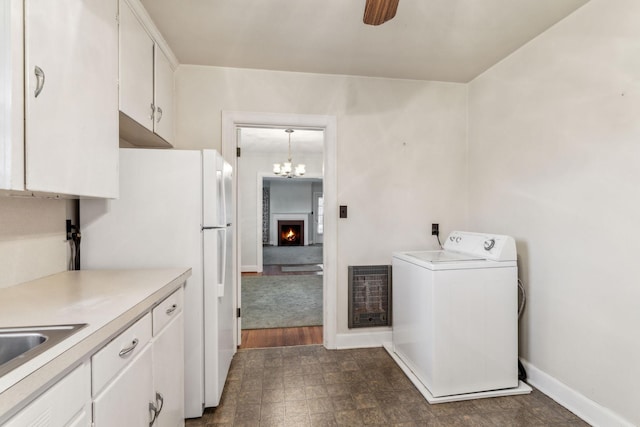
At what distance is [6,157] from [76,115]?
39 centimetres

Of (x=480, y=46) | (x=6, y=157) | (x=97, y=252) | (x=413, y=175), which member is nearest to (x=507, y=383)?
(x=413, y=175)

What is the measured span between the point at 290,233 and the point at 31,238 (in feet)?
31.7

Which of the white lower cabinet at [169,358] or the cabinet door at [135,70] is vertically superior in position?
the cabinet door at [135,70]

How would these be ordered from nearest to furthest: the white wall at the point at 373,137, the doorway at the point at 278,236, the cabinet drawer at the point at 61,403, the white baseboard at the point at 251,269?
the cabinet drawer at the point at 61,403 < the white wall at the point at 373,137 < the doorway at the point at 278,236 < the white baseboard at the point at 251,269

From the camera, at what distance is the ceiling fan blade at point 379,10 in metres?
1.19

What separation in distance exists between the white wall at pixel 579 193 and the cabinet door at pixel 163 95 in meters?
2.58

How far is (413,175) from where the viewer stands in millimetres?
2895

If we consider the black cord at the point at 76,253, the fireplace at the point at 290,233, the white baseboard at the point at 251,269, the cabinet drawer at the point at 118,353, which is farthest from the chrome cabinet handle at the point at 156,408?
the fireplace at the point at 290,233

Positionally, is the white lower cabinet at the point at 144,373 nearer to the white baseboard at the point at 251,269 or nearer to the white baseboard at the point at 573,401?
the white baseboard at the point at 573,401

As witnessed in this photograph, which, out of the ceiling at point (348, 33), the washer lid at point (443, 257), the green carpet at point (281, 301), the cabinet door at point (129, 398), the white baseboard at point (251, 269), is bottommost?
the green carpet at point (281, 301)

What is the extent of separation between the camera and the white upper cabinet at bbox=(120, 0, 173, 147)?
5.60 feet

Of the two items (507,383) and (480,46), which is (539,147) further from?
(507,383)

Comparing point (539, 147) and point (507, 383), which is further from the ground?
point (539, 147)

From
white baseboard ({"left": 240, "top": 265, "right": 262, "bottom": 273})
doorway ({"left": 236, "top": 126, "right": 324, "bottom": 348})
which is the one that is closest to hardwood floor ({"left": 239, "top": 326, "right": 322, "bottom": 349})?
doorway ({"left": 236, "top": 126, "right": 324, "bottom": 348})
